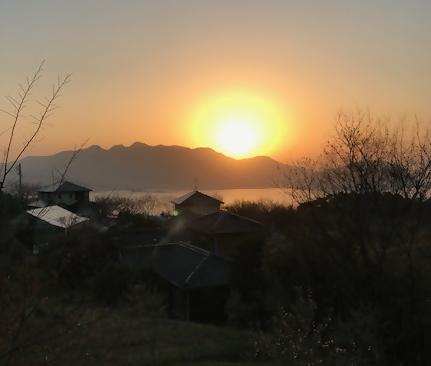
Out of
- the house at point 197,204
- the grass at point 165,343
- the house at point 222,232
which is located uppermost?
the house at point 197,204

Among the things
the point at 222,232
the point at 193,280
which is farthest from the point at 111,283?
the point at 222,232

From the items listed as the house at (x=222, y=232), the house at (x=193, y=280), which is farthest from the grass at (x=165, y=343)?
the house at (x=222, y=232)

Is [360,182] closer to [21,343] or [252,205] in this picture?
[21,343]

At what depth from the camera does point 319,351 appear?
7.26 m

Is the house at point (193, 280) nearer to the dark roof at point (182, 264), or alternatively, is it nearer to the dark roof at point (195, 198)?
the dark roof at point (182, 264)

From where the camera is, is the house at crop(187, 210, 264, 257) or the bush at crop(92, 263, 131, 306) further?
the house at crop(187, 210, 264, 257)

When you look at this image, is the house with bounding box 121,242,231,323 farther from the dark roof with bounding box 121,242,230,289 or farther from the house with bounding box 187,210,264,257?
the house with bounding box 187,210,264,257

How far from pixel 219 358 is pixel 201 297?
8.14m

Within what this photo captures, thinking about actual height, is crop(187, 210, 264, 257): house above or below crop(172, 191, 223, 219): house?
below

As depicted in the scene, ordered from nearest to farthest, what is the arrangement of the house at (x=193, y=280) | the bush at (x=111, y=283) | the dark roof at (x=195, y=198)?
the bush at (x=111, y=283), the house at (x=193, y=280), the dark roof at (x=195, y=198)

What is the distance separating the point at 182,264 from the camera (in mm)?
19141

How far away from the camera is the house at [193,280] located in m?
16.6

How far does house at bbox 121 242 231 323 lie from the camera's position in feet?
54.4

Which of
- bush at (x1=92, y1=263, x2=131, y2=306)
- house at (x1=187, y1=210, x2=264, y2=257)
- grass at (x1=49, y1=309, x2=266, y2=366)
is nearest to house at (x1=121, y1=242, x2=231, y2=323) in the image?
bush at (x1=92, y1=263, x2=131, y2=306)
